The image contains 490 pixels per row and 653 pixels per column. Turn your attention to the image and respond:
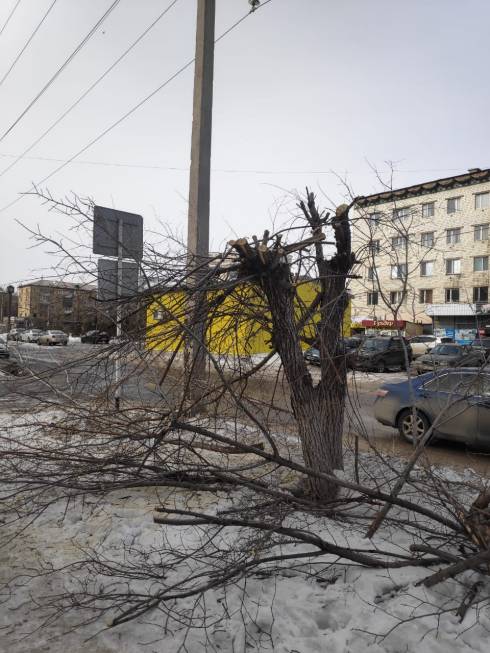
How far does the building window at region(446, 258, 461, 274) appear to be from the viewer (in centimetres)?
4156

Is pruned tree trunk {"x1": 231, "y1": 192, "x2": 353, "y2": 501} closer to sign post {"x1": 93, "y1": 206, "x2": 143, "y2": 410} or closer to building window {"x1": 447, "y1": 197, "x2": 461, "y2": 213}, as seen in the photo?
sign post {"x1": 93, "y1": 206, "x2": 143, "y2": 410}

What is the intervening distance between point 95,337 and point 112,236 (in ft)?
3.09

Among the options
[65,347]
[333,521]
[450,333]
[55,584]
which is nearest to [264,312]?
[333,521]

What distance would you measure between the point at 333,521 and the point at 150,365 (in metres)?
1.81

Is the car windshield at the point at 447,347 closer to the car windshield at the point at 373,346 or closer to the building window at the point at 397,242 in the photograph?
the car windshield at the point at 373,346

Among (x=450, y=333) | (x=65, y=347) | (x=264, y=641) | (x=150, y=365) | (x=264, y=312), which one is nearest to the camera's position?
(x=264, y=641)

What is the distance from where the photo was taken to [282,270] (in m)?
3.55

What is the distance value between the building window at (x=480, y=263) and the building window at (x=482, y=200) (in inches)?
169

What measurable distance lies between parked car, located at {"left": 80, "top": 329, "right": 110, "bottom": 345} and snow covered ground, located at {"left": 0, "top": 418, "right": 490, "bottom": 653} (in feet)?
5.63

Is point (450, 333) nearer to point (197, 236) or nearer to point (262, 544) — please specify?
point (197, 236)

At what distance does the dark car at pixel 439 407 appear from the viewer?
4309 millimetres

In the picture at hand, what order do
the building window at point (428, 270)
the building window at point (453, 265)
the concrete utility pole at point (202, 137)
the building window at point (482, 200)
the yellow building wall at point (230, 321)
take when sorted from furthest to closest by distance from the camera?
the building window at point (428, 270) → the building window at point (453, 265) → the building window at point (482, 200) → the concrete utility pole at point (202, 137) → the yellow building wall at point (230, 321)

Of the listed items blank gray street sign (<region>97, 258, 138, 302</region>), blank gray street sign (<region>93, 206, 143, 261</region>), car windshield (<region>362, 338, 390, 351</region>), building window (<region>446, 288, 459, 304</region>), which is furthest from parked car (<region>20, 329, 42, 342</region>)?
building window (<region>446, 288, 459, 304</region>)

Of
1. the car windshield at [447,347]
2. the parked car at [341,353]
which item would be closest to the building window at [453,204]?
the car windshield at [447,347]
